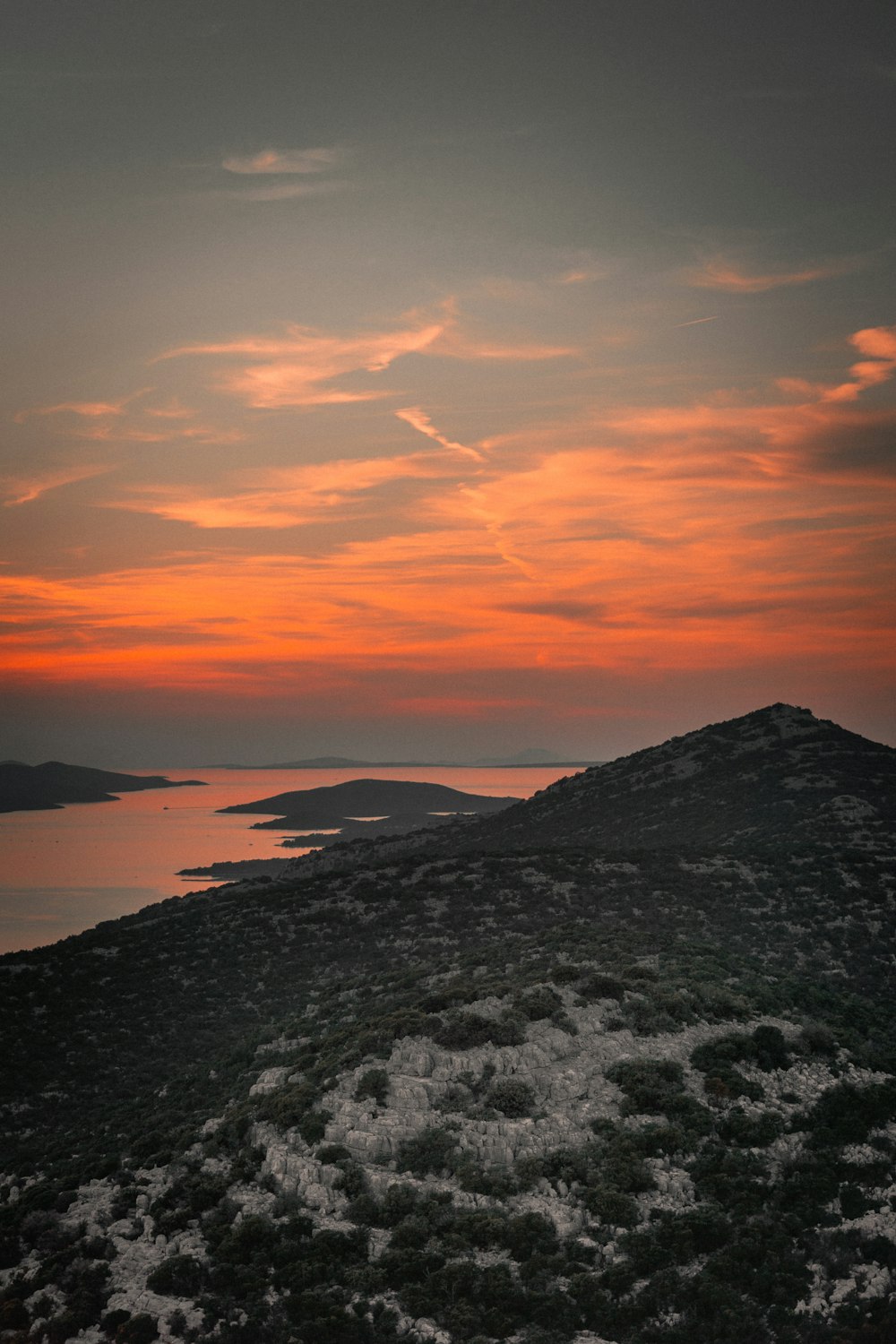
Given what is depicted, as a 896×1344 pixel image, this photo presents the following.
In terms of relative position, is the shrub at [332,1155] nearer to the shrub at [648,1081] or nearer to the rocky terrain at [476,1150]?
the rocky terrain at [476,1150]

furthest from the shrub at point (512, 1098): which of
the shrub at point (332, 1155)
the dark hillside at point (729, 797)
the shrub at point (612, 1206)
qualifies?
the dark hillside at point (729, 797)

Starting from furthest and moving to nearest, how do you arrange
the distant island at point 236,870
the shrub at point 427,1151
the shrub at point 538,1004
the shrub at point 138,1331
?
the distant island at point 236,870
the shrub at point 538,1004
the shrub at point 427,1151
the shrub at point 138,1331

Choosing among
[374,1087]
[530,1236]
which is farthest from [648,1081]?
[374,1087]

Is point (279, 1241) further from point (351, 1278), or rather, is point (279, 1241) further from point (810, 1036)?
point (810, 1036)

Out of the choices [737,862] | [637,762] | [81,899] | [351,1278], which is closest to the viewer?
[351,1278]

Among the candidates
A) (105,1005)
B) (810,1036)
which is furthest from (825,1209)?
(105,1005)

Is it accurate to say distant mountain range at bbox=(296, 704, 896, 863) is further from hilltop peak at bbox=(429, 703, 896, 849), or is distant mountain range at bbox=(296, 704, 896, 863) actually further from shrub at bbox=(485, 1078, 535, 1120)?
shrub at bbox=(485, 1078, 535, 1120)

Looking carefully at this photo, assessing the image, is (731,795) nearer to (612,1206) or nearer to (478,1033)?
(478,1033)

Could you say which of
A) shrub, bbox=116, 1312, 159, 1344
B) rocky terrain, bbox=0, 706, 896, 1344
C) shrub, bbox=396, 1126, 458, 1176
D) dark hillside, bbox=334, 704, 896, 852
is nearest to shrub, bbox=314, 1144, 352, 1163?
rocky terrain, bbox=0, 706, 896, 1344
